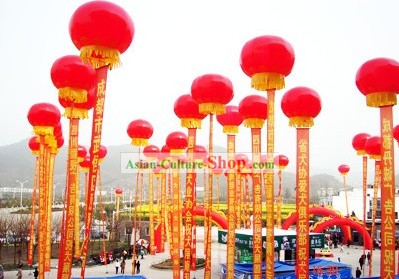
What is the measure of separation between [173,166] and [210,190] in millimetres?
4754

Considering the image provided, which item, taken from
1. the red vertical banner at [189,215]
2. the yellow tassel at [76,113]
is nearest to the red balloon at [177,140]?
the red vertical banner at [189,215]

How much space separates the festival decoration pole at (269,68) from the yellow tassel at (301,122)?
0.98m

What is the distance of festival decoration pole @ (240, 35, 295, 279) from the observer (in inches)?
344

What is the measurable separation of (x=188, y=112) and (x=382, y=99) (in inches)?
204

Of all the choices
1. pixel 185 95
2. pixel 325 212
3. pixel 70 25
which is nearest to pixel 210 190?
pixel 185 95

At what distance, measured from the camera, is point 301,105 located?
32.2ft

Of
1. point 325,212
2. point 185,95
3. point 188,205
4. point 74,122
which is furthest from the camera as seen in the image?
point 325,212

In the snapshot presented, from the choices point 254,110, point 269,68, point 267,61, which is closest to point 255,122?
point 254,110

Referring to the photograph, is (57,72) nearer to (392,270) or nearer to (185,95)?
(185,95)

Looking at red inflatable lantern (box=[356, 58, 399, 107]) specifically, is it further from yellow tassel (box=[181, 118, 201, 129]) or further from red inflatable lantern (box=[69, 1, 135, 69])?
red inflatable lantern (box=[69, 1, 135, 69])

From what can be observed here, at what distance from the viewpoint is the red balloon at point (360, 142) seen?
17.4 metres

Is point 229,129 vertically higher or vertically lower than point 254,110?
lower

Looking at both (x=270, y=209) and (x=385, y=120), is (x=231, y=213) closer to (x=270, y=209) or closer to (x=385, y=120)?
(x=270, y=209)

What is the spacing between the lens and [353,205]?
142ft
